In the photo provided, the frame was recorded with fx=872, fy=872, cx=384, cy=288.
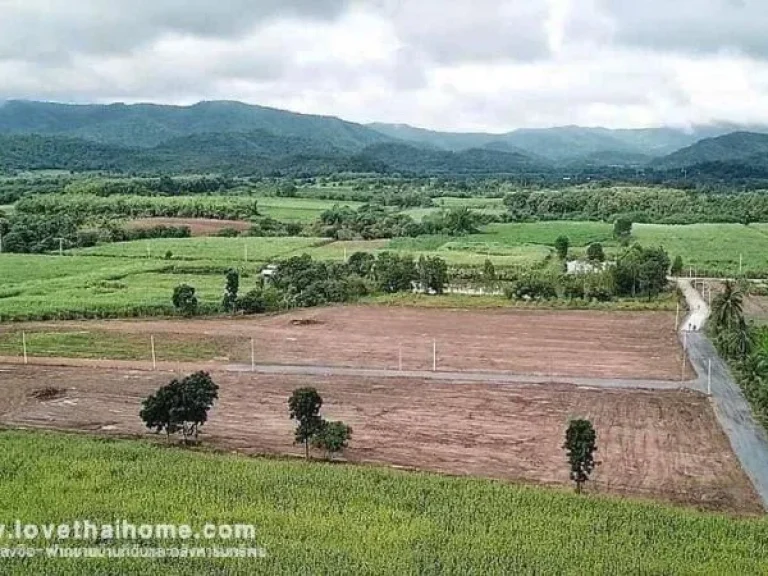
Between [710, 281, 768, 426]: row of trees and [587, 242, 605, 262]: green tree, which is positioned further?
[587, 242, 605, 262]: green tree

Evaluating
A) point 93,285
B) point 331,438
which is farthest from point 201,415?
point 93,285

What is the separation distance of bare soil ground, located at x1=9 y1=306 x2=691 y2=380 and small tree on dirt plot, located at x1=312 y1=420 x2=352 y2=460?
10297 millimetres

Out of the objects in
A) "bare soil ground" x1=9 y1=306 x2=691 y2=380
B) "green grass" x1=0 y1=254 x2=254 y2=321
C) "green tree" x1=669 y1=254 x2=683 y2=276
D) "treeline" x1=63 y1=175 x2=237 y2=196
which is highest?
"treeline" x1=63 y1=175 x2=237 y2=196

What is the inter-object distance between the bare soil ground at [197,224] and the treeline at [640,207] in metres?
29.1

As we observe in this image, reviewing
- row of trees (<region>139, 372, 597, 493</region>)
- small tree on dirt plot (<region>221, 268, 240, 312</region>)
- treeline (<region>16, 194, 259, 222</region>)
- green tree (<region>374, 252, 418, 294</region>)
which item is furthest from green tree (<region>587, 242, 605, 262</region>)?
treeline (<region>16, 194, 259, 222</region>)

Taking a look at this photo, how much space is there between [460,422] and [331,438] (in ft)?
16.6

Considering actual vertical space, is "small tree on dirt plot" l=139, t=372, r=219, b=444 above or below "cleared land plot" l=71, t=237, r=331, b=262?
below

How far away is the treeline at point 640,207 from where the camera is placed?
296 feet

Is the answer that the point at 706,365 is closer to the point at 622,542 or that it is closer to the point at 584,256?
the point at 622,542

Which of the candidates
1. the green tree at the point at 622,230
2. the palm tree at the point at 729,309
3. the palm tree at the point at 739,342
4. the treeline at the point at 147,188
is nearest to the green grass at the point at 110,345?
the palm tree at the point at 739,342

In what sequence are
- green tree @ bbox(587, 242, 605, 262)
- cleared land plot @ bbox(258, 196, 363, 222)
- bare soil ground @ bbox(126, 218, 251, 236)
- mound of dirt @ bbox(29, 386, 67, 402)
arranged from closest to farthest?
mound of dirt @ bbox(29, 386, 67, 402) → green tree @ bbox(587, 242, 605, 262) → bare soil ground @ bbox(126, 218, 251, 236) → cleared land plot @ bbox(258, 196, 363, 222)

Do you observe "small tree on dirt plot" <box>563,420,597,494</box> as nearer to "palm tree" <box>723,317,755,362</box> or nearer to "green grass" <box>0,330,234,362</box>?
"palm tree" <box>723,317,755,362</box>

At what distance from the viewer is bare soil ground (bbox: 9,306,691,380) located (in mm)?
34875

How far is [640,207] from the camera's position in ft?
322
